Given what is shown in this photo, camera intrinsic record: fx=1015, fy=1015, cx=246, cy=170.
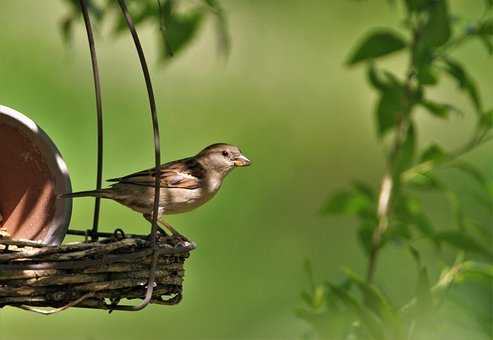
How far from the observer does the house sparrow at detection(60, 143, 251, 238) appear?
97.7 inches

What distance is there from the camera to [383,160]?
6.48 metres

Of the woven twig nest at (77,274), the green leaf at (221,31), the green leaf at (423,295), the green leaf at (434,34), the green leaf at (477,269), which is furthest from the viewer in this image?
the green leaf at (434,34)

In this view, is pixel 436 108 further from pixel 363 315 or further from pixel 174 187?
pixel 174 187

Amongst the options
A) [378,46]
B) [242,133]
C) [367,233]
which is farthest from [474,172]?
[242,133]

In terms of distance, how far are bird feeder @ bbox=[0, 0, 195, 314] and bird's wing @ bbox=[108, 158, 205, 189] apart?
0.17 metres

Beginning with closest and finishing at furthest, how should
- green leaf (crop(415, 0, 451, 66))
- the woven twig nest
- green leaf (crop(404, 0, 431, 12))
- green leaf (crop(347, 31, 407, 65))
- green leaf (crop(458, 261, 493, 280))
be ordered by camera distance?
the woven twig nest, green leaf (crop(458, 261, 493, 280)), green leaf (crop(415, 0, 451, 66)), green leaf (crop(404, 0, 431, 12)), green leaf (crop(347, 31, 407, 65))

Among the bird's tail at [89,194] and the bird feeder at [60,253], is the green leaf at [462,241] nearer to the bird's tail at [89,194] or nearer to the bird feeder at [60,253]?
the bird feeder at [60,253]

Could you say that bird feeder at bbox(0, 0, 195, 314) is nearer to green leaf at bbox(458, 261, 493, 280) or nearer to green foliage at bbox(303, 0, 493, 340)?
green foliage at bbox(303, 0, 493, 340)

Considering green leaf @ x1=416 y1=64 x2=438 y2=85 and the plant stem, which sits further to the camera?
the plant stem

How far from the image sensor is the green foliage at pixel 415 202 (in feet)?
8.35

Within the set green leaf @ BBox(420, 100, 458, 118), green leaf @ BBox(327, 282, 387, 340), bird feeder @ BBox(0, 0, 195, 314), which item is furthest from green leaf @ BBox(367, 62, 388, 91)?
bird feeder @ BBox(0, 0, 195, 314)

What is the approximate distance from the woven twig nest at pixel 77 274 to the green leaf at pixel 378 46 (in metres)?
1.08

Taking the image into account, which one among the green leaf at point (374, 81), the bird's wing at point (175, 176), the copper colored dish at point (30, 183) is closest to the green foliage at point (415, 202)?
the green leaf at point (374, 81)

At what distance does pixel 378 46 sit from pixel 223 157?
59 cm
